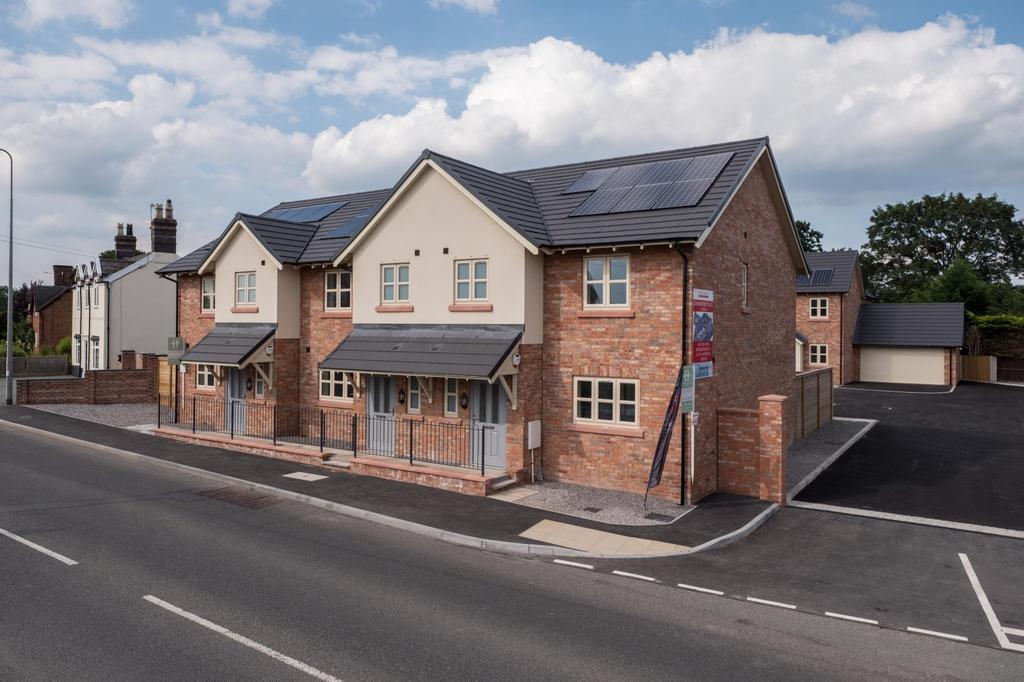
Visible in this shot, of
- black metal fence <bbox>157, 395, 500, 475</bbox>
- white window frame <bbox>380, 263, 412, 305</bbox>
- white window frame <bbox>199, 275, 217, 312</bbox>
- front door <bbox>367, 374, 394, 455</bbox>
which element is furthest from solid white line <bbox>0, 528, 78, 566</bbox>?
white window frame <bbox>199, 275, 217, 312</bbox>

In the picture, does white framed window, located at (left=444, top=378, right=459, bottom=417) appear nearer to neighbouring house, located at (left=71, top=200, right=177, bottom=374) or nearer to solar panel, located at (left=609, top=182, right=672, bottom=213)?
solar panel, located at (left=609, top=182, right=672, bottom=213)

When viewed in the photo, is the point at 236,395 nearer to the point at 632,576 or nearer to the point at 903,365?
the point at 632,576

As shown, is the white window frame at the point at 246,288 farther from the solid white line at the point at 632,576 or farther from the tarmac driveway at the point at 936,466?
the tarmac driveway at the point at 936,466

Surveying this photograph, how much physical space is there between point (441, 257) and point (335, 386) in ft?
19.9

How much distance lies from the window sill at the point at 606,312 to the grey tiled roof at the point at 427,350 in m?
1.50

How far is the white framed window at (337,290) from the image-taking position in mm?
20422

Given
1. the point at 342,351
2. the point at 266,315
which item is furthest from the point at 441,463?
the point at 266,315

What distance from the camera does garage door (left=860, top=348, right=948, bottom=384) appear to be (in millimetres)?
39438

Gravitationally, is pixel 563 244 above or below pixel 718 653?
above

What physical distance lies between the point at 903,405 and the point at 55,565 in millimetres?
31490

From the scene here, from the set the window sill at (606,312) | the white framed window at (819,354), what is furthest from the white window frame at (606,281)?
the white framed window at (819,354)

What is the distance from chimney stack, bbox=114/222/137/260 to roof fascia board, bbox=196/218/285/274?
30008 millimetres

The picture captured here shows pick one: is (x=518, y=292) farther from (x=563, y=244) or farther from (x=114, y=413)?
(x=114, y=413)

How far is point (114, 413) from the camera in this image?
25625 mm
